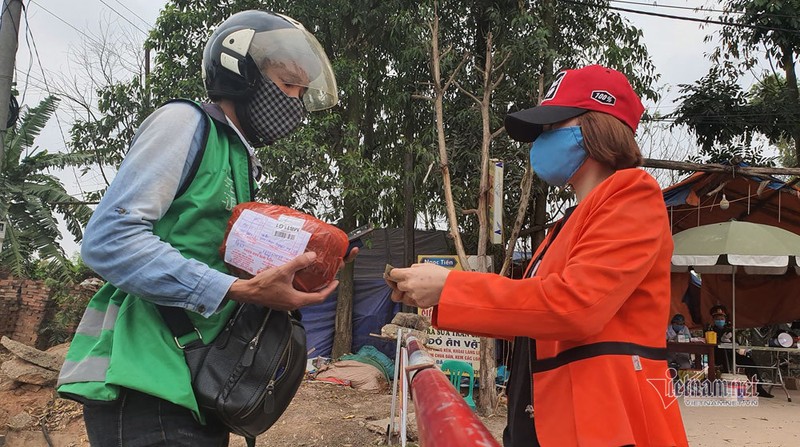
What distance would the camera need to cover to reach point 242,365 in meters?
1.35

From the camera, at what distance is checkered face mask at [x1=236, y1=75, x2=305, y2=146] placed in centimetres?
165

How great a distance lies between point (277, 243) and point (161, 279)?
266 millimetres

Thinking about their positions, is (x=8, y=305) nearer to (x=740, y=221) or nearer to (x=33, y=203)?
(x=33, y=203)

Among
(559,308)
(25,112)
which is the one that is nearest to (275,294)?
(559,308)

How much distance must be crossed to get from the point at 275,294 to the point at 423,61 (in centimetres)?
851

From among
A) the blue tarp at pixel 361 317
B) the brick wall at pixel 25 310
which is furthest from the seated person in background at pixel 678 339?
the brick wall at pixel 25 310

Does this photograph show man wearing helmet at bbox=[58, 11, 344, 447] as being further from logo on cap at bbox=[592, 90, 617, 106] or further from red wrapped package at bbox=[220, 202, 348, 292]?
logo on cap at bbox=[592, 90, 617, 106]

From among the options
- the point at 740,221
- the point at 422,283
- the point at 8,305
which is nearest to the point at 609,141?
the point at 422,283

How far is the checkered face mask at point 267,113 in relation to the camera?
1.65m

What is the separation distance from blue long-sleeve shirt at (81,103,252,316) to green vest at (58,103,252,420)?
0.07m

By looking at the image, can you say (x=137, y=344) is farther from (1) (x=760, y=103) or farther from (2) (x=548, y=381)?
(1) (x=760, y=103)

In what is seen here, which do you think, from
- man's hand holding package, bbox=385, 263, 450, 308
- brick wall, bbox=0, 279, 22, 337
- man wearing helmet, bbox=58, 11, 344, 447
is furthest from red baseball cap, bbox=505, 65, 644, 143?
brick wall, bbox=0, 279, 22, 337

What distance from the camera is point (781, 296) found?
995cm

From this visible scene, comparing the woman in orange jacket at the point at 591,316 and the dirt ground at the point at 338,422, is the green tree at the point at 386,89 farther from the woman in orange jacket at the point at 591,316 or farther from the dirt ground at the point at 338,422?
the woman in orange jacket at the point at 591,316
